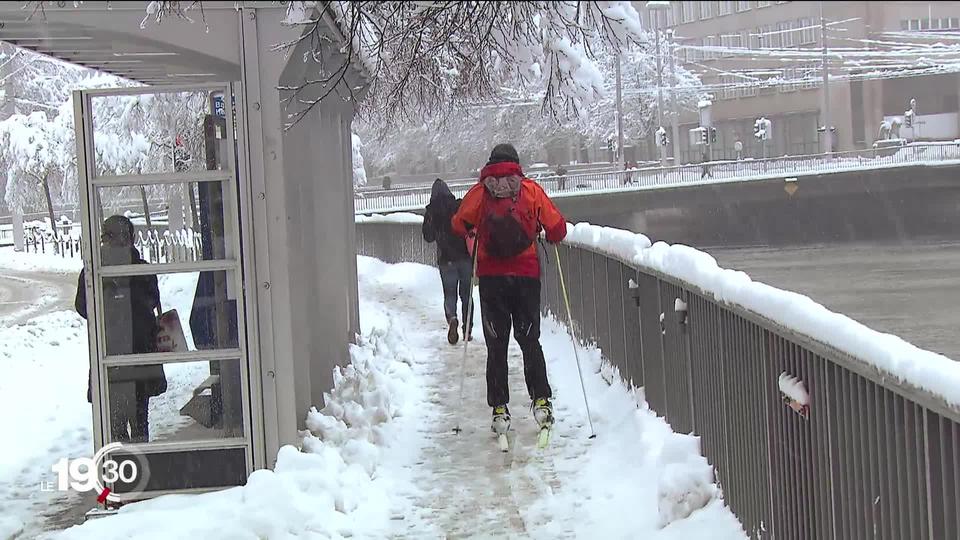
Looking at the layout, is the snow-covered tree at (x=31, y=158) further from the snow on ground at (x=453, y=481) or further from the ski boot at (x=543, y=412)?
the ski boot at (x=543, y=412)

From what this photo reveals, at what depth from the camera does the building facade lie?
394 cm

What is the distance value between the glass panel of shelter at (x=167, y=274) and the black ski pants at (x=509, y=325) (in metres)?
1.78

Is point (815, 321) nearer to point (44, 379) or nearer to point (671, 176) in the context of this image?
point (44, 379)

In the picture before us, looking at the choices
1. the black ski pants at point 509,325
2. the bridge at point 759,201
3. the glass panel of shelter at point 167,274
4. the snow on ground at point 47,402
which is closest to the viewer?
the glass panel of shelter at point 167,274

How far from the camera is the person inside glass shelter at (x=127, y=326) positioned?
7.10m

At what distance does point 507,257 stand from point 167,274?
2.15 meters

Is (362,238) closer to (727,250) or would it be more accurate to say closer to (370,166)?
(727,250)

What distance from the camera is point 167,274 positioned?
283 inches

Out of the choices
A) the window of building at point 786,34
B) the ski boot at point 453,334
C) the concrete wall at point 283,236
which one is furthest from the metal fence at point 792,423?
the ski boot at point 453,334

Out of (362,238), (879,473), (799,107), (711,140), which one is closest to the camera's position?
(879,473)

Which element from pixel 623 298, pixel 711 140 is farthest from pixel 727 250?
pixel 623 298

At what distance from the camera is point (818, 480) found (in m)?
4.44

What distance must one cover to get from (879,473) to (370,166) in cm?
6463

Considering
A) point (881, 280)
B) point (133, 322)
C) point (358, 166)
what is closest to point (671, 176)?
point (358, 166)
